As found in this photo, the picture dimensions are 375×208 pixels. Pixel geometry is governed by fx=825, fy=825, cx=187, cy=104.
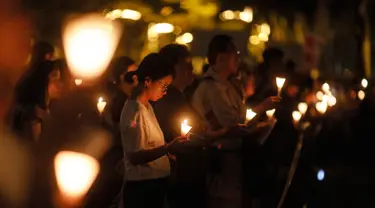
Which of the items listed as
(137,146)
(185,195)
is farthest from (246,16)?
(137,146)

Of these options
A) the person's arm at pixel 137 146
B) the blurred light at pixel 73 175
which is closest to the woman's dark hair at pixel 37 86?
the person's arm at pixel 137 146

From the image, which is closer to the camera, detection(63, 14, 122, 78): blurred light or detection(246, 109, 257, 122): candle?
detection(63, 14, 122, 78): blurred light

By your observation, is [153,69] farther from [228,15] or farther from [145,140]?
[228,15]

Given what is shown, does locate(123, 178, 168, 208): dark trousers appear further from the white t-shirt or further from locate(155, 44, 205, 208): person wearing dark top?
locate(155, 44, 205, 208): person wearing dark top

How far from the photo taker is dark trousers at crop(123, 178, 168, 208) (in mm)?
5539

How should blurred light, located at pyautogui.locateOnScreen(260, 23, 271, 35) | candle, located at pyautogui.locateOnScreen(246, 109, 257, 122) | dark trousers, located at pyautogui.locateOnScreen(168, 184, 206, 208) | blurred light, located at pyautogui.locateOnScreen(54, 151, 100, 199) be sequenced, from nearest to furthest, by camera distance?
blurred light, located at pyautogui.locateOnScreen(54, 151, 100, 199)
candle, located at pyautogui.locateOnScreen(246, 109, 257, 122)
dark trousers, located at pyautogui.locateOnScreen(168, 184, 206, 208)
blurred light, located at pyautogui.locateOnScreen(260, 23, 271, 35)

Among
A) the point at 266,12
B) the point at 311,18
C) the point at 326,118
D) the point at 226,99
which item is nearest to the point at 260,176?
the point at 226,99

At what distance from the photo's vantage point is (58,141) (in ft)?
13.8

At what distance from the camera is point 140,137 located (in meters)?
5.39

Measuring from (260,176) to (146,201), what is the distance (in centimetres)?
196

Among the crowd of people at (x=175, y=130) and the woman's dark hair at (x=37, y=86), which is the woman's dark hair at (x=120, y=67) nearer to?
the crowd of people at (x=175, y=130)

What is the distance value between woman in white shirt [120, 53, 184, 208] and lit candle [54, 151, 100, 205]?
1.77 metres

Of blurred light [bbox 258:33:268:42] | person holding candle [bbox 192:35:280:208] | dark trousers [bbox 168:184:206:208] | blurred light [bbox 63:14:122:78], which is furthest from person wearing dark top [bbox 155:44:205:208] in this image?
blurred light [bbox 258:33:268:42]

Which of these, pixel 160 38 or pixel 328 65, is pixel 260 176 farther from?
pixel 328 65
